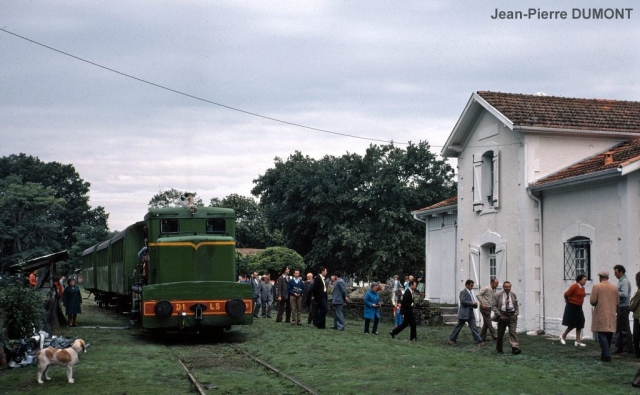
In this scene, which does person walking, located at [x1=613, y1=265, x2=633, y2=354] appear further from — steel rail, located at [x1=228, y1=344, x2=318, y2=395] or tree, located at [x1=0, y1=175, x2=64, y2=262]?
tree, located at [x1=0, y1=175, x2=64, y2=262]

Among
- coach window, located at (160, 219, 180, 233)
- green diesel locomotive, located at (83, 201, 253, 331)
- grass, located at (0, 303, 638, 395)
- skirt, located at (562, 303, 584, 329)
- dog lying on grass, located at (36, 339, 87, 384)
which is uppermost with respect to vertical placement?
coach window, located at (160, 219, 180, 233)

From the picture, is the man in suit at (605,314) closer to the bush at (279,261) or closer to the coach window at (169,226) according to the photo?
the coach window at (169,226)

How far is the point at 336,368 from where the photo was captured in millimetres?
14500

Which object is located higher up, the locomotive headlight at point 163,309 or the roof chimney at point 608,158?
the roof chimney at point 608,158

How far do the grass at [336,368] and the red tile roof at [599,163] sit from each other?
4.26m

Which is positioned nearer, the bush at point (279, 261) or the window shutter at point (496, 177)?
the window shutter at point (496, 177)

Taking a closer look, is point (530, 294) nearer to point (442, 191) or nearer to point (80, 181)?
point (442, 191)

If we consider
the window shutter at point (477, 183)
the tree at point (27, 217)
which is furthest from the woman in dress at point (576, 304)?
the tree at point (27, 217)

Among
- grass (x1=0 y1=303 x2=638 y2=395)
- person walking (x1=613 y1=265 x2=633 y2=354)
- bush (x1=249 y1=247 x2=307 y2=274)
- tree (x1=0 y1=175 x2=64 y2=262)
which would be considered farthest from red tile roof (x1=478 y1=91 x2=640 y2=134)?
tree (x1=0 y1=175 x2=64 y2=262)

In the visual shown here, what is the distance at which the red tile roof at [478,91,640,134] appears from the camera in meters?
23.9

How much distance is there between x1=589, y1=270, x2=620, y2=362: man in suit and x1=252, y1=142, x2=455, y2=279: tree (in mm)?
32959

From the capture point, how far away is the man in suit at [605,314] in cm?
1619

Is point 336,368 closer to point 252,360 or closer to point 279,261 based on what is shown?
point 252,360

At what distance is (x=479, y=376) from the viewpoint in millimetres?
13461
